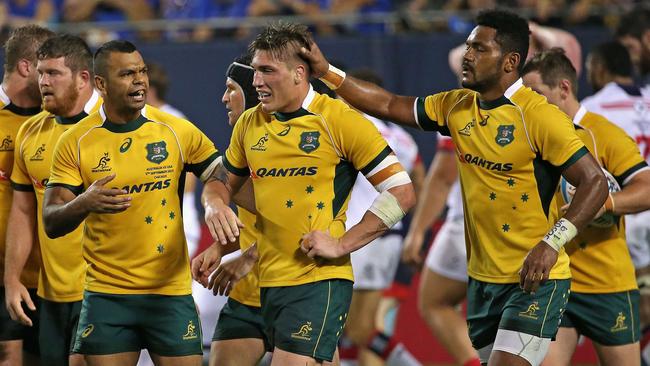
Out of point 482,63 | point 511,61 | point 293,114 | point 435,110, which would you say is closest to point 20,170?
point 293,114

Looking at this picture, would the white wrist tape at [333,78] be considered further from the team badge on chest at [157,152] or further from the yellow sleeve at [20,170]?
the yellow sleeve at [20,170]

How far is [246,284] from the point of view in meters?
6.25

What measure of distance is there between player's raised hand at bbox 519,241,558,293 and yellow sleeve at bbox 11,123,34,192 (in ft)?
9.05

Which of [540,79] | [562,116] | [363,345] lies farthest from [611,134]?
[363,345]

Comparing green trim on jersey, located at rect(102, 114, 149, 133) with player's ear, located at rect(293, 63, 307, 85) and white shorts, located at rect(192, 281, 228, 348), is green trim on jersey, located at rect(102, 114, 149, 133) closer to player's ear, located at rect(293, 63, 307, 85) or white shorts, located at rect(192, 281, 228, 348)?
player's ear, located at rect(293, 63, 307, 85)

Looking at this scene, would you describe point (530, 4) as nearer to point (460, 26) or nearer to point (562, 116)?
point (460, 26)

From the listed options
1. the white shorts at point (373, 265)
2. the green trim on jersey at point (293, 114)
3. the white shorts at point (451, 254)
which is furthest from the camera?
the white shorts at point (373, 265)

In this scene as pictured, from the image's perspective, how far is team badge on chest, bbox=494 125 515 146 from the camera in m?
5.73

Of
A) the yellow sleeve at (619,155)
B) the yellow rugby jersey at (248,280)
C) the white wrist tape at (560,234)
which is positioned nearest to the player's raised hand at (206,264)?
the yellow rugby jersey at (248,280)

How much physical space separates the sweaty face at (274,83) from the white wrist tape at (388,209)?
660 mm

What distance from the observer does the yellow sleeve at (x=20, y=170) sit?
249 inches

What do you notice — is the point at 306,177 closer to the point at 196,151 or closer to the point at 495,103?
the point at 196,151

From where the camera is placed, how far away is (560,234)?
5492 millimetres

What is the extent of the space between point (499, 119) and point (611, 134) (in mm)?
1064
